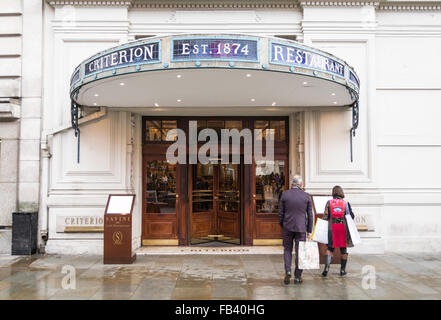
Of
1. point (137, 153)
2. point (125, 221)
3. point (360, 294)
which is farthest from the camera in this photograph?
point (137, 153)

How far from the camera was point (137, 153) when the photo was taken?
9445 millimetres

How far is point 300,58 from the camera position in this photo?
20.9ft

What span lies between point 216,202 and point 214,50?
5.11 m

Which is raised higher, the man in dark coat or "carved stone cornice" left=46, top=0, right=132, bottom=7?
"carved stone cornice" left=46, top=0, right=132, bottom=7

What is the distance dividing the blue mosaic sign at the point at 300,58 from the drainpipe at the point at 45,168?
15.4 ft

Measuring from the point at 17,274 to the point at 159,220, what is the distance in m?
3.54

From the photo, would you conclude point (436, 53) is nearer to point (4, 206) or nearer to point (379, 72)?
point (379, 72)

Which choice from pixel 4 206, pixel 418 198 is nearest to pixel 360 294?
pixel 418 198

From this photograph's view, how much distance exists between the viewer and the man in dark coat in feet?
19.7

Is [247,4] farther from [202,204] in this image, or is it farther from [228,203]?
[202,204]

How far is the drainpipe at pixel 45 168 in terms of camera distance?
874 cm

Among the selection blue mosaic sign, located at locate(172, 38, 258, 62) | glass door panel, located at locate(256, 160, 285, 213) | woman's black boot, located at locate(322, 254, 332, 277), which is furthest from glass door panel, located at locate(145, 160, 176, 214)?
woman's black boot, located at locate(322, 254, 332, 277)

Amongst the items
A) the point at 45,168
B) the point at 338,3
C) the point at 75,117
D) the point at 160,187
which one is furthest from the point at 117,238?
the point at 338,3

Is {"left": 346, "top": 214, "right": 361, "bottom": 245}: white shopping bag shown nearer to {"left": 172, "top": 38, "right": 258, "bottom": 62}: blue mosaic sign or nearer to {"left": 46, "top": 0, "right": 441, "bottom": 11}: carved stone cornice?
{"left": 172, "top": 38, "right": 258, "bottom": 62}: blue mosaic sign
